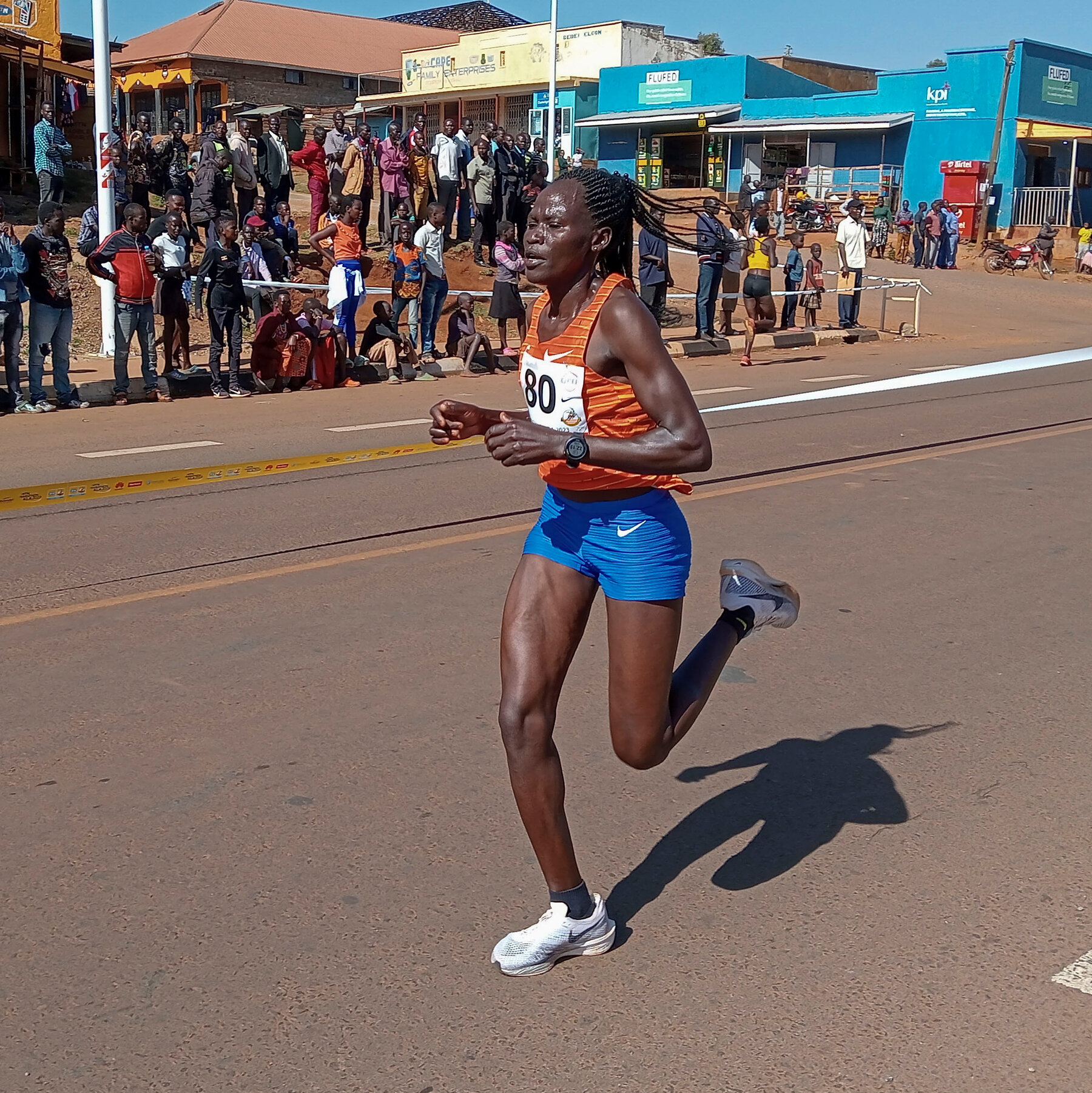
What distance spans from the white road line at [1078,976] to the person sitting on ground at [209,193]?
16134 mm

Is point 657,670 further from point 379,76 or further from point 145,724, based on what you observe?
point 379,76

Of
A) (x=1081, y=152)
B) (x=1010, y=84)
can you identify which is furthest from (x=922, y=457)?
(x=1081, y=152)

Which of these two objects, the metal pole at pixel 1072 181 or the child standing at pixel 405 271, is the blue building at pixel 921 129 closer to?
the metal pole at pixel 1072 181

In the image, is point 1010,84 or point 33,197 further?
point 1010,84

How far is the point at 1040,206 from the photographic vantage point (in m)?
43.7

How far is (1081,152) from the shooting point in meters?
46.5

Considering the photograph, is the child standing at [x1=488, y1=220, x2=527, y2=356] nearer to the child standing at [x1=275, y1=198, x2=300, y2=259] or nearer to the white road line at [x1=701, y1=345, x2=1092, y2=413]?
the child standing at [x1=275, y1=198, x2=300, y2=259]

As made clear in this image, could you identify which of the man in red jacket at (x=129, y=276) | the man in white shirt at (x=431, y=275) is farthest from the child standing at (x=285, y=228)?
the man in red jacket at (x=129, y=276)

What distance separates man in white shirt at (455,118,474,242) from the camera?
75.7ft

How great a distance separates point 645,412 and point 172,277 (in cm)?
1219

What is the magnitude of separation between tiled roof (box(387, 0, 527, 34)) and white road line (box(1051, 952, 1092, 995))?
60394mm

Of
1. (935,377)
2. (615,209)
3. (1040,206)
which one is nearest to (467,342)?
(935,377)

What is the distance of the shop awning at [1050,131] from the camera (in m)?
43.5

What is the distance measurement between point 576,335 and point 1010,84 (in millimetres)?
45175
